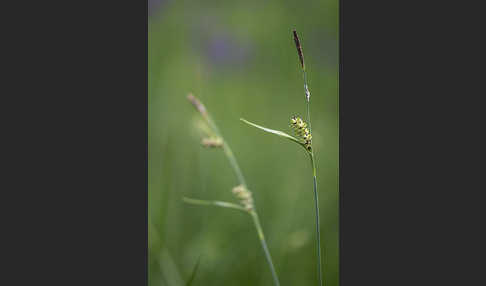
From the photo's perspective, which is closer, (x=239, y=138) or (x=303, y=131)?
(x=303, y=131)

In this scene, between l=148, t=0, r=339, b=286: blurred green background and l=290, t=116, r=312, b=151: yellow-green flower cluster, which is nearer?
l=290, t=116, r=312, b=151: yellow-green flower cluster

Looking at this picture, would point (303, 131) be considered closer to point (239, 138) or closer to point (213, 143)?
point (213, 143)

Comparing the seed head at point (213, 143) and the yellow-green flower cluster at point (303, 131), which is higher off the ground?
the yellow-green flower cluster at point (303, 131)

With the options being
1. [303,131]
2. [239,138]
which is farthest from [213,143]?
[239,138]

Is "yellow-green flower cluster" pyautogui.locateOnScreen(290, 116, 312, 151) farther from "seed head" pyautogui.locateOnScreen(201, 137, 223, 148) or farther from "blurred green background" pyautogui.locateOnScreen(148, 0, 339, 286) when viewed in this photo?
"blurred green background" pyautogui.locateOnScreen(148, 0, 339, 286)

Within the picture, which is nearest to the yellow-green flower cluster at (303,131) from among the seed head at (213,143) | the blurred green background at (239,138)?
the seed head at (213,143)

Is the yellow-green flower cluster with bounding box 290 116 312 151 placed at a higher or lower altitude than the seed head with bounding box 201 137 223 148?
higher

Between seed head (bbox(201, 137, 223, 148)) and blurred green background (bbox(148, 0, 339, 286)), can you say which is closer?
seed head (bbox(201, 137, 223, 148))

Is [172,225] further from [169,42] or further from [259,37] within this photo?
[259,37]

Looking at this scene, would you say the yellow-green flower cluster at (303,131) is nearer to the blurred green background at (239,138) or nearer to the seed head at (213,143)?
the seed head at (213,143)

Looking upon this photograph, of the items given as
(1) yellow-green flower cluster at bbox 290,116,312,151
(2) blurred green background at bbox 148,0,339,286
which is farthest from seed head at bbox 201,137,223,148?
(2) blurred green background at bbox 148,0,339,286
